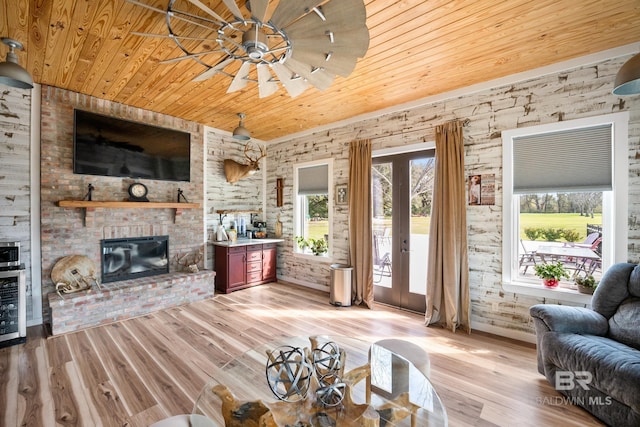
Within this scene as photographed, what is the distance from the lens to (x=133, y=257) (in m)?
4.27

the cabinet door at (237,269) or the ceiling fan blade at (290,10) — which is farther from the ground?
the ceiling fan blade at (290,10)

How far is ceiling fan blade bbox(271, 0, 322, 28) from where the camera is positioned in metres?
1.44

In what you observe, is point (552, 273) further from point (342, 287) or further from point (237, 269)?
point (237, 269)

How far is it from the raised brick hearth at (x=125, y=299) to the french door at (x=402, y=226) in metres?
2.94

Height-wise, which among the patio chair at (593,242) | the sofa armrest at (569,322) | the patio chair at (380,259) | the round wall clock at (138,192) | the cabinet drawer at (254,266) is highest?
the round wall clock at (138,192)

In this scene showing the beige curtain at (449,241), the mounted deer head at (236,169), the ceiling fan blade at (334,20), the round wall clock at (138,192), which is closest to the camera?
the ceiling fan blade at (334,20)

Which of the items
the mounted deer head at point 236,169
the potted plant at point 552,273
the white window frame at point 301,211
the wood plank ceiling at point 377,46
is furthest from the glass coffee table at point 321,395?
the mounted deer head at point 236,169

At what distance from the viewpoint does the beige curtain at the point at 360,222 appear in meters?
4.31

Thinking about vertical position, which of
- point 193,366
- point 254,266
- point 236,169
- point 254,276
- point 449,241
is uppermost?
point 236,169

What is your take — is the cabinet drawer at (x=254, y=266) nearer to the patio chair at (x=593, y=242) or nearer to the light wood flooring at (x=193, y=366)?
the light wood flooring at (x=193, y=366)

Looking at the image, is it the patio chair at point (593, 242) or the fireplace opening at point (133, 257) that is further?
the fireplace opening at point (133, 257)

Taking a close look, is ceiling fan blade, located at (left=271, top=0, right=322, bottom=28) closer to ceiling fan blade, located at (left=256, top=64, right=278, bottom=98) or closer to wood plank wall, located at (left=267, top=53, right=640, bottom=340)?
ceiling fan blade, located at (left=256, top=64, right=278, bottom=98)

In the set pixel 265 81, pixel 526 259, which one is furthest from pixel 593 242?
pixel 265 81

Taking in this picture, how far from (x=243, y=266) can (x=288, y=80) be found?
12.6 ft
